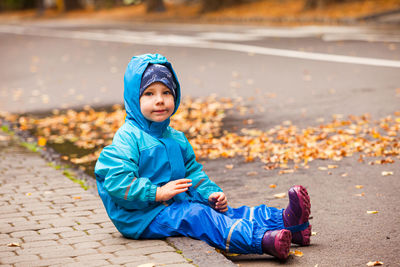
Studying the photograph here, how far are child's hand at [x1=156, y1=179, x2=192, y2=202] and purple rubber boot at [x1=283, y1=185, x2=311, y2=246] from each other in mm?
673

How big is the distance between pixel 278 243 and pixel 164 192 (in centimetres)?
79

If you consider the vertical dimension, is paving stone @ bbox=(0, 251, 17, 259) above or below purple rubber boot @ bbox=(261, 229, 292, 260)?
below

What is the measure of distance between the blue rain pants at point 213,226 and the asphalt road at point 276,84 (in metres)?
0.19

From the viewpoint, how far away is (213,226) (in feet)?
13.9

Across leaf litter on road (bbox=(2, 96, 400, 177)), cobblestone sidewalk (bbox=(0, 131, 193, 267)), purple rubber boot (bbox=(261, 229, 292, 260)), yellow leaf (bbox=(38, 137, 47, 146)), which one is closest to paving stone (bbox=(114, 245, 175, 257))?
cobblestone sidewalk (bbox=(0, 131, 193, 267))

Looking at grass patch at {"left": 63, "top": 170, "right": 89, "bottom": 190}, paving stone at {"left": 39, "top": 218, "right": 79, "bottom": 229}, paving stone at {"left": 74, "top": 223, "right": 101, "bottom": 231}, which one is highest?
paving stone at {"left": 74, "top": 223, "right": 101, "bottom": 231}

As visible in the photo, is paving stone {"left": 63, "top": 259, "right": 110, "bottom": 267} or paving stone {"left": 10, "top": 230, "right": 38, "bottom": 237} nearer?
paving stone {"left": 63, "top": 259, "right": 110, "bottom": 267}

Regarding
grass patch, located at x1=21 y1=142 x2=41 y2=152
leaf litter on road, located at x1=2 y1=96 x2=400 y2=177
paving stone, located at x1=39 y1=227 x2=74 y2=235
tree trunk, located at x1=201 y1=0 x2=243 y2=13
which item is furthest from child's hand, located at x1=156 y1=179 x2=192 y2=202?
tree trunk, located at x1=201 y1=0 x2=243 y2=13

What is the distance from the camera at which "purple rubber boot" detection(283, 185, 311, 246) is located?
13.6 feet

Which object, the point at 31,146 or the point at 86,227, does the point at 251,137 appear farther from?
the point at 86,227

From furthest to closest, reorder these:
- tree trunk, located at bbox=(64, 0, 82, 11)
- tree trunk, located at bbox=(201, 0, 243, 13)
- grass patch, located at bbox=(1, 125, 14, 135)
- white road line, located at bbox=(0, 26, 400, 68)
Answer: tree trunk, located at bbox=(64, 0, 82, 11) < tree trunk, located at bbox=(201, 0, 243, 13) < white road line, located at bbox=(0, 26, 400, 68) < grass patch, located at bbox=(1, 125, 14, 135)

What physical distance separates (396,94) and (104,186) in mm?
7321

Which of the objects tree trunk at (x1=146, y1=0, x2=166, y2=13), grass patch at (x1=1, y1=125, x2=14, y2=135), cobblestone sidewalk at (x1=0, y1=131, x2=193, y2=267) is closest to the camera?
cobblestone sidewalk at (x1=0, y1=131, x2=193, y2=267)

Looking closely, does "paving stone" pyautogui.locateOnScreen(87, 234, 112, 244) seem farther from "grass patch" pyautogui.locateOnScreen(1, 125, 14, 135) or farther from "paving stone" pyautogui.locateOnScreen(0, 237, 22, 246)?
"grass patch" pyautogui.locateOnScreen(1, 125, 14, 135)
